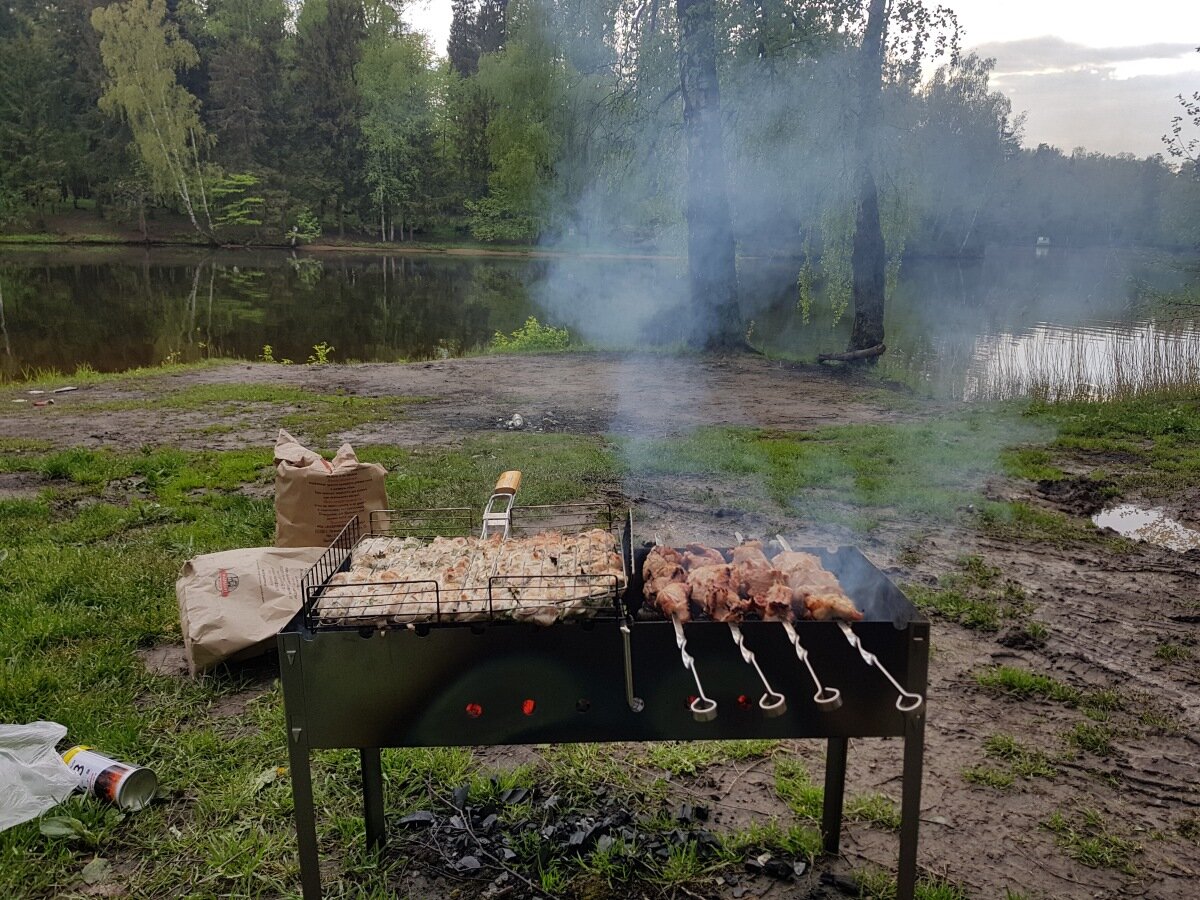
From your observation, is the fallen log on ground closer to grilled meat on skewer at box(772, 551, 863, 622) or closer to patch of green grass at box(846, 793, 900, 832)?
patch of green grass at box(846, 793, 900, 832)

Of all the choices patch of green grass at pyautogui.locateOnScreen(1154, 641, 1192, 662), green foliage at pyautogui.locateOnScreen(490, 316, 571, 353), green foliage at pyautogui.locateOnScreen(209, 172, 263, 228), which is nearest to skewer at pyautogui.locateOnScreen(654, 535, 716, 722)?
patch of green grass at pyautogui.locateOnScreen(1154, 641, 1192, 662)

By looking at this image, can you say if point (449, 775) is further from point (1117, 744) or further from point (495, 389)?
point (495, 389)

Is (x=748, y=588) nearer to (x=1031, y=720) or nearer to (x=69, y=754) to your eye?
(x=1031, y=720)

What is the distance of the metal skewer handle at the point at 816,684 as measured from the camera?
2019 mm

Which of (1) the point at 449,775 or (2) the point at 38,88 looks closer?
(1) the point at 449,775

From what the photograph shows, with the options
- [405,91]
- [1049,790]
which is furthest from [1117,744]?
[405,91]

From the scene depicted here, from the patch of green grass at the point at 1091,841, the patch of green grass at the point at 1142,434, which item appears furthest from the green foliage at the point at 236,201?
the patch of green grass at the point at 1091,841

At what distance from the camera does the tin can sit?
301 centimetres

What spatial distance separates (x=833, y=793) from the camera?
2.84 metres

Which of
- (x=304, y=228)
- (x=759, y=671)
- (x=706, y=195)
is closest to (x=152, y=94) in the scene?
(x=304, y=228)

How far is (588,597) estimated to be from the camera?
228cm

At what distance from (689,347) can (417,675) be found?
13432mm

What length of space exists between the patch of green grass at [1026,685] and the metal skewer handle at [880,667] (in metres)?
2.07

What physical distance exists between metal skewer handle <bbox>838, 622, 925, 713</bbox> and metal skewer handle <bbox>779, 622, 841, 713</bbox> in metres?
0.12
